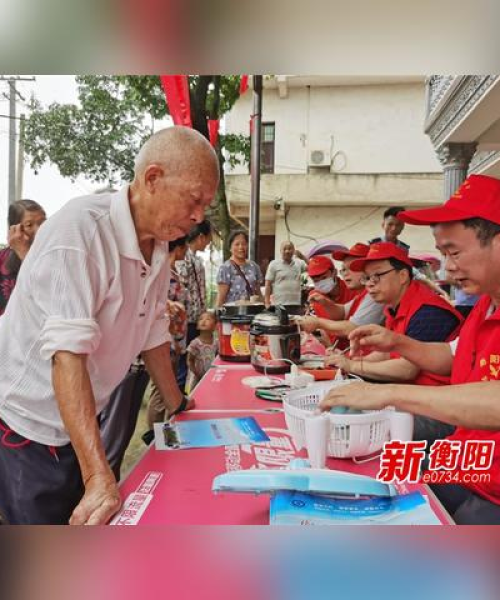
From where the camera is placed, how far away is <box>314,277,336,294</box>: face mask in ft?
11.3

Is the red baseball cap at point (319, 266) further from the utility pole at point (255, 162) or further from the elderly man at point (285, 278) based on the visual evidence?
the elderly man at point (285, 278)

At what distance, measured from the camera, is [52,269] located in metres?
0.77

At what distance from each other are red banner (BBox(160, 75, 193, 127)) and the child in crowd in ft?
3.51

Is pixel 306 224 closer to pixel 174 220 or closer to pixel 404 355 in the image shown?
pixel 404 355

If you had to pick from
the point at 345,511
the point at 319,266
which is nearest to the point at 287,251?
the point at 319,266

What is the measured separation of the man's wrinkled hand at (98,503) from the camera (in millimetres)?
680

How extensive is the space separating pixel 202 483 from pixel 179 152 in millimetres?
581

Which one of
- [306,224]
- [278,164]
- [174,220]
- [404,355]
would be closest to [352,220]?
[306,224]

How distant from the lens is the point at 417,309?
1666 mm

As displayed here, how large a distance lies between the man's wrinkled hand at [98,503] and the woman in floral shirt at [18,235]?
0.52 meters

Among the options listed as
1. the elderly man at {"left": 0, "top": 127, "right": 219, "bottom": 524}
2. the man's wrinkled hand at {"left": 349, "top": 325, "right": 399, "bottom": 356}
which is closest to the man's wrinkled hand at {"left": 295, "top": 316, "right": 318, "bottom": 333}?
the man's wrinkled hand at {"left": 349, "top": 325, "right": 399, "bottom": 356}

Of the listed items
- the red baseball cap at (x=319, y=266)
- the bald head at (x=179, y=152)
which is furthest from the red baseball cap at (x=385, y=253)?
the red baseball cap at (x=319, y=266)

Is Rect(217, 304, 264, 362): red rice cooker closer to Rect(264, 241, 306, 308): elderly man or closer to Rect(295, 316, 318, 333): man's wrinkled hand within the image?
Rect(295, 316, 318, 333): man's wrinkled hand
